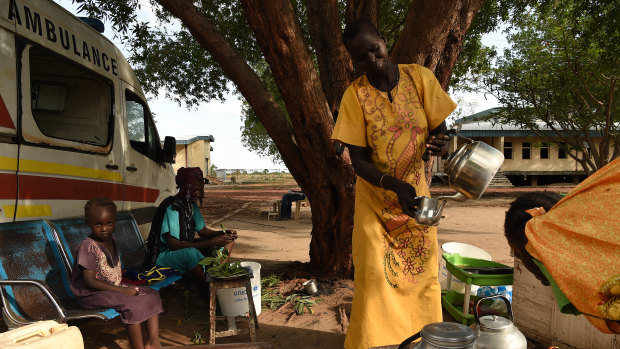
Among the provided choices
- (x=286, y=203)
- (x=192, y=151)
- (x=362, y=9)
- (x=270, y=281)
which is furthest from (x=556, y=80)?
(x=192, y=151)

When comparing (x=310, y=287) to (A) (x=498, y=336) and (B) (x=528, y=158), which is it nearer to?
(A) (x=498, y=336)

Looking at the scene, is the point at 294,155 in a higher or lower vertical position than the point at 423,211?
higher

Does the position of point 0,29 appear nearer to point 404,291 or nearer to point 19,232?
point 19,232

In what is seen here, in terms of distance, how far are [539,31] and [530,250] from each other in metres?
15.8

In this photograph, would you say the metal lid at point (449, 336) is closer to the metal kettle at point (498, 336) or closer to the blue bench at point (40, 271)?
the metal kettle at point (498, 336)

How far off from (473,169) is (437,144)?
0.27 meters

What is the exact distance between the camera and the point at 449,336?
3.97ft

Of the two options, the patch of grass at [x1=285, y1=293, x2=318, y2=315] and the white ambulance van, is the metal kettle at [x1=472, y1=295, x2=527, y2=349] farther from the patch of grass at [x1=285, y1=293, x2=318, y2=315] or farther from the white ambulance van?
the white ambulance van

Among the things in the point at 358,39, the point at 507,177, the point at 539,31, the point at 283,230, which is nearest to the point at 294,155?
the point at 358,39

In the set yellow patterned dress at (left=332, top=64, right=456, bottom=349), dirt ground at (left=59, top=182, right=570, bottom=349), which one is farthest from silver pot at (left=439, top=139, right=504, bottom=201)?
dirt ground at (left=59, top=182, right=570, bottom=349)

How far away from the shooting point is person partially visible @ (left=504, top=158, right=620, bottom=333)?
3.59 ft

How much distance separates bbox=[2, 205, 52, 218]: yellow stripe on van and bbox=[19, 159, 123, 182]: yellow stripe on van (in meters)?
0.26

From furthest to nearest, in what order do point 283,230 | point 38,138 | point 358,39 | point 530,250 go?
1. point 283,230
2. point 38,138
3. point 358,39
4. point 530,250

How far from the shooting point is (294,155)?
4355 millimetres
